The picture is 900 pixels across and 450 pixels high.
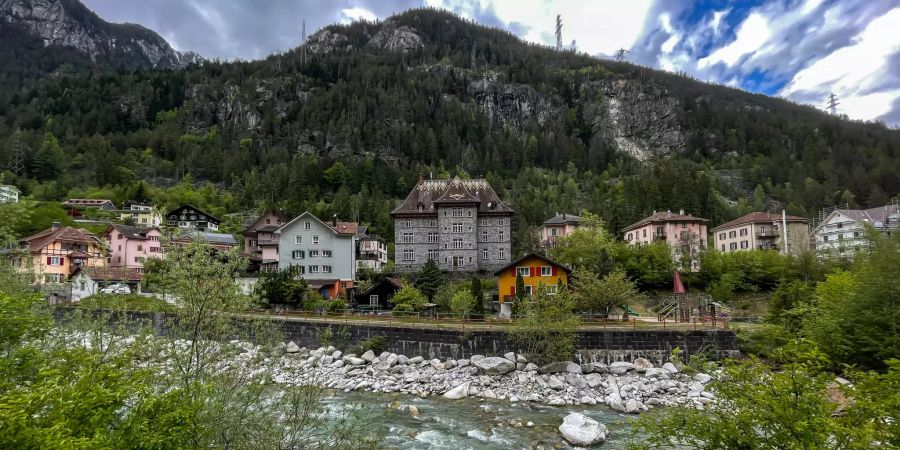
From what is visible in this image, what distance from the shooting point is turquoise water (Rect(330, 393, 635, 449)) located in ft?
55.2

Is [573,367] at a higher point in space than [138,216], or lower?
lower

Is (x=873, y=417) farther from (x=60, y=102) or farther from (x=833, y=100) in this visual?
(x=833, y=100)

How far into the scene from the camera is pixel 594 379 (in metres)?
25.2

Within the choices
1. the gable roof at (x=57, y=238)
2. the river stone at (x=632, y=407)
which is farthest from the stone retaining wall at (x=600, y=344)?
the gable roof at (x=57, y=238)

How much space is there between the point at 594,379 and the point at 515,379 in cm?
449

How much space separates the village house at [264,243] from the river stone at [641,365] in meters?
36.7

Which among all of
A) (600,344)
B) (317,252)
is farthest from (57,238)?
(600,344)

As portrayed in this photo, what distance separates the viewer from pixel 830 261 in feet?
130

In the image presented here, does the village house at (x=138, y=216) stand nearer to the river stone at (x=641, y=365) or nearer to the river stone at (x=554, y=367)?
the river stone at (x=554, y=367)

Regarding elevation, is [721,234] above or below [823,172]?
below

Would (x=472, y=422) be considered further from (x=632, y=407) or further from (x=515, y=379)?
(x=632, y=407)

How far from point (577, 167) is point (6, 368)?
143270 millimetres

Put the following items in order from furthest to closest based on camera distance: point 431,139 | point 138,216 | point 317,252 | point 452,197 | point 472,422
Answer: point 431,139 < point 138,216 < point 452,197 < point 317,252 < point 472,422

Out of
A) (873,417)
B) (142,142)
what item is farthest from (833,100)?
(142,142)
